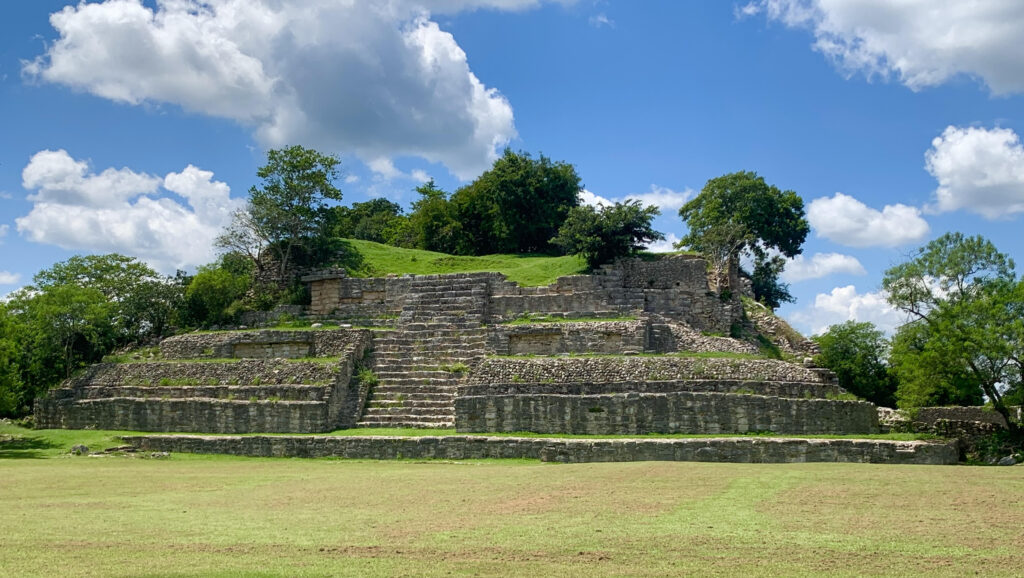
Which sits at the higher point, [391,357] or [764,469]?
[391,357]

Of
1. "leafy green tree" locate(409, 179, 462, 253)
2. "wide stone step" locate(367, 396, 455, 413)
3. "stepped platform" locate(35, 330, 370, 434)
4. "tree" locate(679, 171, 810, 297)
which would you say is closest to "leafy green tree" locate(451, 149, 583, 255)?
"leafy green tree" locate(409, 179, 462, 253)

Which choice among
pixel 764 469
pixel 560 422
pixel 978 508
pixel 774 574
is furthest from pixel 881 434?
pixel 774 574

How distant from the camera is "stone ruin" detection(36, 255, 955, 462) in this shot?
65.0 ft

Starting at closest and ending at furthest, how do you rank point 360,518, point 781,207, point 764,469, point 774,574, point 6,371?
point 774,574
point 360,518
point 764,469
point 6,371
point 781,207

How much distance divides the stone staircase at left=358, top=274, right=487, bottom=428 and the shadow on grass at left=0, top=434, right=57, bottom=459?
871cm

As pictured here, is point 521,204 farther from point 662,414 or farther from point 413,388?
point 662,414

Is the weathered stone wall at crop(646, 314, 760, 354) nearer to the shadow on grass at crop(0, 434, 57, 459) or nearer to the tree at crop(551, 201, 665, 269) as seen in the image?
the tree at crop(551, 201, 665, 269)

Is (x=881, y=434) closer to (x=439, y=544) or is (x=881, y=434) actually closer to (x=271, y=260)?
(x=439, y=544)

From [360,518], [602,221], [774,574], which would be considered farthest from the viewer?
[602,221]

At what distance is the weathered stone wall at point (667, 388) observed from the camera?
65.4 feet

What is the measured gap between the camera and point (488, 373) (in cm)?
2200

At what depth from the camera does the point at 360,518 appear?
1005 cm

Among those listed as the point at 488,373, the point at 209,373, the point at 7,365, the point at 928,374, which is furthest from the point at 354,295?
the point at 928,374

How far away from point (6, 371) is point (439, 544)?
21.1m
